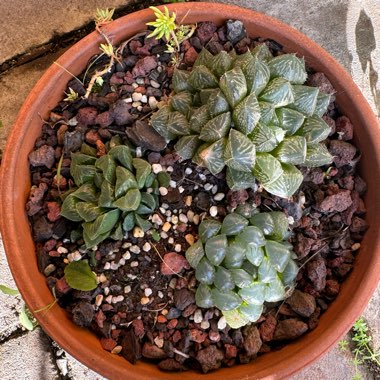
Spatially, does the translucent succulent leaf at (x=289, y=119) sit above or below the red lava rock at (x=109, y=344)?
above

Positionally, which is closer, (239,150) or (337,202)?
(239,150)

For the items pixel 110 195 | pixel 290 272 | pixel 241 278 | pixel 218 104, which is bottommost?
pixel 290 272

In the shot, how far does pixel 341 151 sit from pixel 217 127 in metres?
0.41

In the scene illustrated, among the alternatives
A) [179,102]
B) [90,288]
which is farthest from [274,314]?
[179,102]

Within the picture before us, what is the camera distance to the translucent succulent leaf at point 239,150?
1.13 meters

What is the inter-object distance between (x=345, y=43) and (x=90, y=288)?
1.23 m

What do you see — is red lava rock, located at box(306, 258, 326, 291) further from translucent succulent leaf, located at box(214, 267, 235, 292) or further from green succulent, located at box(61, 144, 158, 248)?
green succulent, located at box(61, 144, 158, 248)

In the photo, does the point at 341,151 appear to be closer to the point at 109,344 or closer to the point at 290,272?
the point at 290,272

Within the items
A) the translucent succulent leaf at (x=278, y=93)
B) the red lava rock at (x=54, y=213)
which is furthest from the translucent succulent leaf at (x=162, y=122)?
the red lava rock at (x=54, y=213)

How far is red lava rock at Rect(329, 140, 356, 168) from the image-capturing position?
1.37 meters

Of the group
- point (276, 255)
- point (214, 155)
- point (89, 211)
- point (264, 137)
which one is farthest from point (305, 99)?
point (89, 211)

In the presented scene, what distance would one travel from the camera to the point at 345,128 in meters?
1.41

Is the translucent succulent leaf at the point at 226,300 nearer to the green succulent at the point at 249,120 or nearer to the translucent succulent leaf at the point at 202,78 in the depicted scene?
the green succulent at the point at 249,120

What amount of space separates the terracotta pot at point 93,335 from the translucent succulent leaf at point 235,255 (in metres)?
0.27
